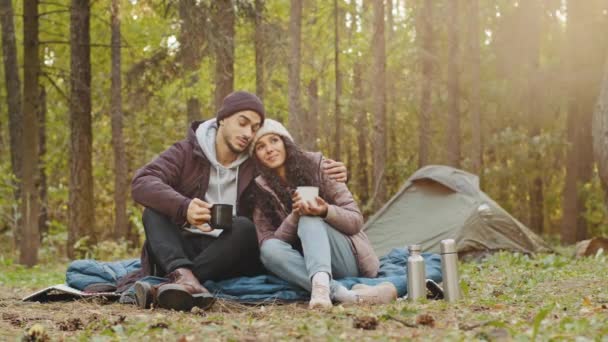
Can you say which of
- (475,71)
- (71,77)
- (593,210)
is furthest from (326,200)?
(593,210)

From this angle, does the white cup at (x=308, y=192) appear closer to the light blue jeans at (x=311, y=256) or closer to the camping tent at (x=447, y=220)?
the light blue jeans at (x=311, y=256)

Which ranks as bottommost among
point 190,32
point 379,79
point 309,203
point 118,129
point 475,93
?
point 309,203

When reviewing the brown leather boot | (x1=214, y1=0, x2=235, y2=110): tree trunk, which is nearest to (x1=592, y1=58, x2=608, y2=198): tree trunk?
(x1=214, y1=0, x2=235, y2=110): tree trunk

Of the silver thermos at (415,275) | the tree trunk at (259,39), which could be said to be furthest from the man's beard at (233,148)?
the tree trunk at (259,39)

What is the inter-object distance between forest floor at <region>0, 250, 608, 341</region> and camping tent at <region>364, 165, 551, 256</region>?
4.25 meters

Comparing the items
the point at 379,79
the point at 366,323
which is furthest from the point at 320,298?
the point at 379,79

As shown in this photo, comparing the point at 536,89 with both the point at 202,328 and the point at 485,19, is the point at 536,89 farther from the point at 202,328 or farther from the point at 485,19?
the point at 202,328

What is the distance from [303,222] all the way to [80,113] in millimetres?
7429

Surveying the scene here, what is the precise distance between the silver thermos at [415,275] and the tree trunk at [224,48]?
6.21 meters

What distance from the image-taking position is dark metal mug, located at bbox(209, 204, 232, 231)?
14.3 feet

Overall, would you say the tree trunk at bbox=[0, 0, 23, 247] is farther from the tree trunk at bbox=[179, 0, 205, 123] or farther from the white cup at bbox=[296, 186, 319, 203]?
the white cup at bbox=[296, 186, 319, 203]

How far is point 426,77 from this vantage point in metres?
16.2

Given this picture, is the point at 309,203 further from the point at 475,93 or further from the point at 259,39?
the point at 475,93

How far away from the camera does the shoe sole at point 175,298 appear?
13.6 ft
